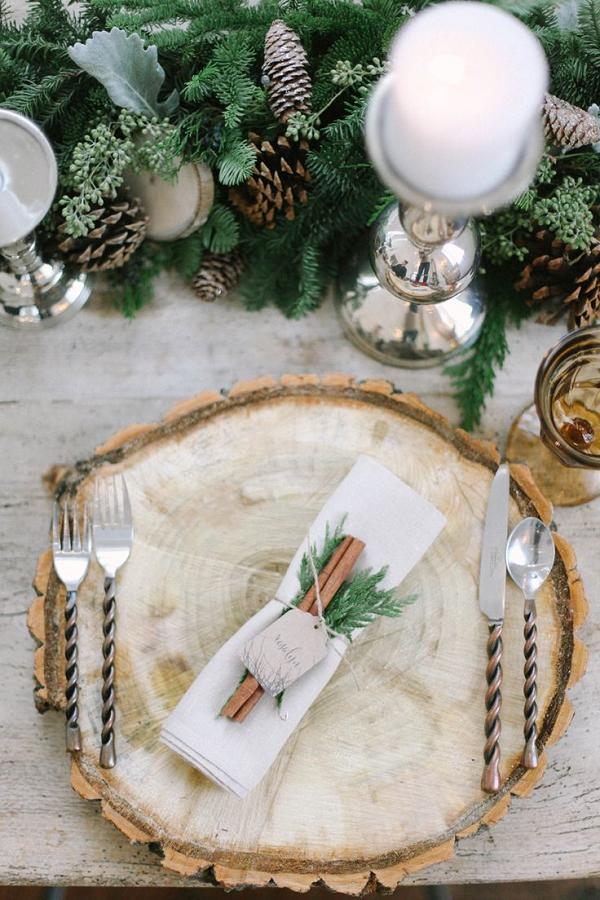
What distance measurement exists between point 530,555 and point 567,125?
47cm

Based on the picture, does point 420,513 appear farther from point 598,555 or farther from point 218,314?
point 218,314

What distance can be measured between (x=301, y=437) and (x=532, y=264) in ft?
1.16

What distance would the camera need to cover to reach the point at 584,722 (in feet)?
3.34

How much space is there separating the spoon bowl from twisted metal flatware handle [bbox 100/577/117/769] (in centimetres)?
46

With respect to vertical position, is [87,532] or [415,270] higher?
[415,270]

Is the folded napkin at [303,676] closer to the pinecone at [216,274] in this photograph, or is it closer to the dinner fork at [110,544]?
the dinner fork at [110,544]

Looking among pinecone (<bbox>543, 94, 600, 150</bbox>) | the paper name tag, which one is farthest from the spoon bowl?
pinecone (<bbox>543, 94, 600, 150</bbox>)

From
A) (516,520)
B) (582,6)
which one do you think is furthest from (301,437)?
(582,6)

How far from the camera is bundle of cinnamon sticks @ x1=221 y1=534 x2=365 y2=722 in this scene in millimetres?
882

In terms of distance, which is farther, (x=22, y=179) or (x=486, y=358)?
(x=486, y=358)

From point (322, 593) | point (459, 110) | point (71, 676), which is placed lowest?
point (71, 676)

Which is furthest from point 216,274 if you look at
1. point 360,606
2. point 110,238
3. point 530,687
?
point 530,687

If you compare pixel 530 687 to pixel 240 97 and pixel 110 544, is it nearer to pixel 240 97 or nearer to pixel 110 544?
pixel 110 544

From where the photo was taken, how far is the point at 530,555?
95 centimetres
